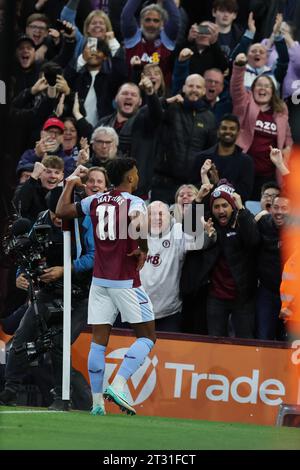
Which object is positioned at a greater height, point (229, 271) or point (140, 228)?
point (140, 228)

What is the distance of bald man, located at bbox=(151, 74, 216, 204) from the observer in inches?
517

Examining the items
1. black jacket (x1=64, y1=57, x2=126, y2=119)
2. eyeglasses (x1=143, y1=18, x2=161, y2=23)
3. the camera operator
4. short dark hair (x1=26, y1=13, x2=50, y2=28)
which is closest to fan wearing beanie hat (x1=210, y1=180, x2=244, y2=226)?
the camera operator

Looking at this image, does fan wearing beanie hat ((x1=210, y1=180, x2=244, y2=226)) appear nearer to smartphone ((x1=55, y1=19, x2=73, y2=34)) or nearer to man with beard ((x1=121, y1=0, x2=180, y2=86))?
man with beard ((x1=121, y1=0, x2=180, y2=86))

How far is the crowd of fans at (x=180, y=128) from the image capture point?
11422mm

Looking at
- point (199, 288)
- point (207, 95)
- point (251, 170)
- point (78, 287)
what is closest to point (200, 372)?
point (199, 288)

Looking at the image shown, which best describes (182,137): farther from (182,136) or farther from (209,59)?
(209,59)

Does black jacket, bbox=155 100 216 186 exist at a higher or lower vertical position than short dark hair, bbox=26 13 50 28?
lower

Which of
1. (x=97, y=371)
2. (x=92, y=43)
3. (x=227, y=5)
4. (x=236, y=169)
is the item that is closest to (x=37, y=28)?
(x=92, y=43)

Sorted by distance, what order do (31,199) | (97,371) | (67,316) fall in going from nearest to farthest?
(97,371) < (67,316) < (31,199)

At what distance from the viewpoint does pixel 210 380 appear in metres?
11.1

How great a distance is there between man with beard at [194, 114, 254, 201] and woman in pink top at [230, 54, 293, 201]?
2.28ft

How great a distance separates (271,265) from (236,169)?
1.54 meters

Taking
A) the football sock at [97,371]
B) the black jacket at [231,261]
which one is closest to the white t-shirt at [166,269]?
the black jacket at [231,261]

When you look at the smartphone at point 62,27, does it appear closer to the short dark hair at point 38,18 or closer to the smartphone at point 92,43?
the smartphone at point 92,43
